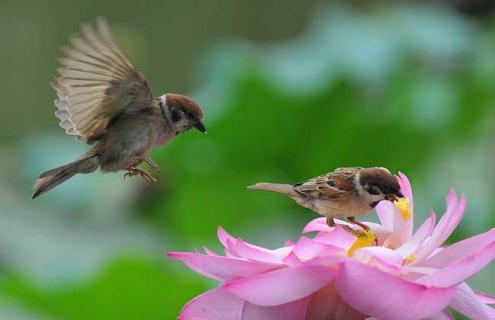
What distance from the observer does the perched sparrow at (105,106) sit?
25.5 inches

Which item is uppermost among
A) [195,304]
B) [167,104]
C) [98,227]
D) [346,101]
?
[167,104]

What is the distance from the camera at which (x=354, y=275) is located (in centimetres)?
54

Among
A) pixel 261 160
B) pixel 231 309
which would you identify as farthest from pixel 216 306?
pixel 261 160

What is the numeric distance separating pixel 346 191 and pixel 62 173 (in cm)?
19

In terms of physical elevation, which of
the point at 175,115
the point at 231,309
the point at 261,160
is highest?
the point at 175,115

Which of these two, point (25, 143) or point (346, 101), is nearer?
point (346, 101)

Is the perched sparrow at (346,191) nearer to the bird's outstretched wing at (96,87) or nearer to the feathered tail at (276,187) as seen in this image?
the feathered tail at (276,187)

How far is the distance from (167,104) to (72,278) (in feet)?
3.48

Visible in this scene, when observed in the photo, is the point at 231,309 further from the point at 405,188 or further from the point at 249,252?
the point at 405,188

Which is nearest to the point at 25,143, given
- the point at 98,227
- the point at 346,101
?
the point at 98,227

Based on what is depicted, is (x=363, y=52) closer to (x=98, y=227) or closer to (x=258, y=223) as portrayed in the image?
(x=258, y=223)

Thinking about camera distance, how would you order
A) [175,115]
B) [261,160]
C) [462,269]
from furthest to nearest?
[261,160] < [175,115] < [462,269]

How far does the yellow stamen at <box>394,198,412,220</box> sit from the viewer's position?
0.65 meters

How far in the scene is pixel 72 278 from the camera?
1650 millimetres
